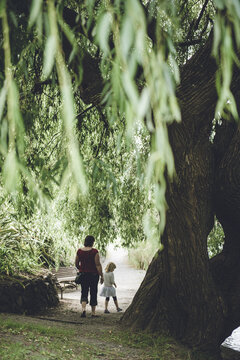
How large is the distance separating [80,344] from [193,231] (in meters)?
1.95

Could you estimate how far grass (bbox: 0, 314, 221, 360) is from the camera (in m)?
4.05

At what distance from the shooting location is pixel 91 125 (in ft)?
20.2

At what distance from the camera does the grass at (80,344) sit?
13.3ft

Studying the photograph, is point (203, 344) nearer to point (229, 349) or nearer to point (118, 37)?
point (229, 349)

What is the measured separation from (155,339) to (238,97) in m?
3.42

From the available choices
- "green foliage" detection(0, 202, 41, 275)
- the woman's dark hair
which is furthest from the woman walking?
"green foliage" detection(0, 202, 41, 275)

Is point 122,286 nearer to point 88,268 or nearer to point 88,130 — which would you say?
point 88,268

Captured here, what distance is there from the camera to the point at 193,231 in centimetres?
489

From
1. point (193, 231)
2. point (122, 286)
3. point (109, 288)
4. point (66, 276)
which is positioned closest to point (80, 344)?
point (193, 231)

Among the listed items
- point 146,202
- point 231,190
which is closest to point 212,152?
point 231,190

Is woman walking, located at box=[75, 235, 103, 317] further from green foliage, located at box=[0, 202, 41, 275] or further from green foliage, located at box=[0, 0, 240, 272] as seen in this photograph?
green foliage, located at box=[0, 202, 41, 275]

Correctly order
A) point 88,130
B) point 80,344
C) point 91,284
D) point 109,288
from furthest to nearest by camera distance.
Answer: point 109,288 → point 91,284 → point 88,130 → point 80,344

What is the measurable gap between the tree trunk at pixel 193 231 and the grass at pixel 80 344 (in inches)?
11.8

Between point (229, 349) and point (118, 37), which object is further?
point (229, 349)
